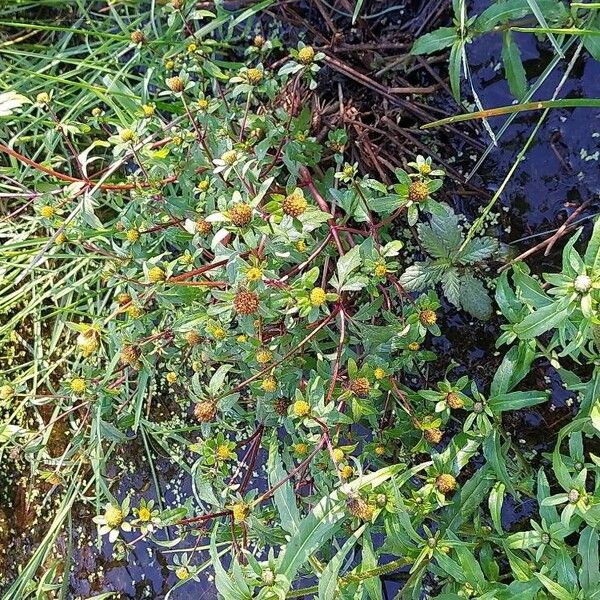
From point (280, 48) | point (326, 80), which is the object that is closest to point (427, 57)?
point (326, 80)

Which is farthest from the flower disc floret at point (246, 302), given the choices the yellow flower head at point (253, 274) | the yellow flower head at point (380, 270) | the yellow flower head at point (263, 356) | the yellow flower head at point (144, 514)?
the yellow flower head at point (144, 514)

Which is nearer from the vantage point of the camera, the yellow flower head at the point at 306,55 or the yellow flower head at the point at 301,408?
the yellow flower head at the point at 301,408

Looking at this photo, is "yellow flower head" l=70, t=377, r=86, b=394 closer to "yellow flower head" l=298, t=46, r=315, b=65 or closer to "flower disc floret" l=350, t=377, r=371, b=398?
"flower disc floret" l=350, t=377, r=371, b=398

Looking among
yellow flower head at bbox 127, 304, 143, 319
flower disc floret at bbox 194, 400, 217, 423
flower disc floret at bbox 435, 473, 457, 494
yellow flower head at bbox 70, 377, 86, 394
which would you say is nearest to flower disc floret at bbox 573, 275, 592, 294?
flower disc floret at bbox 435, 473, 457, 494

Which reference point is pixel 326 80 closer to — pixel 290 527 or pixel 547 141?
pixel 547 141

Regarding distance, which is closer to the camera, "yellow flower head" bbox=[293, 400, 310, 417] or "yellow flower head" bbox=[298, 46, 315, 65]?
"yellow flower head" bbox=[293, 400, 310, 417]

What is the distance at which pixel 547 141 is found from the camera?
1.47m

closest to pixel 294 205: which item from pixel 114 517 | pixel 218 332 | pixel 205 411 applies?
pixel 218 332

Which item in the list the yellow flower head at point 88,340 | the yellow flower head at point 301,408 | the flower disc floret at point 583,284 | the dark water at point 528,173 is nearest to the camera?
the flower disc floret at point 583,284

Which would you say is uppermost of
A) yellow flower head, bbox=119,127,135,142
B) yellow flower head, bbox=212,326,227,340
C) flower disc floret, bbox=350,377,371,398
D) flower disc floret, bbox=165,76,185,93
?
flower disc floret, bbox=165,76,185,93

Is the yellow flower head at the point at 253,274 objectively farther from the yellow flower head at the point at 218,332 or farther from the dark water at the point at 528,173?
the dark water at the point at 528,173

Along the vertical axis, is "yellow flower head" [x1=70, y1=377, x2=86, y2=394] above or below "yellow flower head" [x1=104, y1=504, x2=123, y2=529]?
above

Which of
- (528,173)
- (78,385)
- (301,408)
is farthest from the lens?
(528,173)

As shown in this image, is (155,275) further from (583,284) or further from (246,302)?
(583,284)
